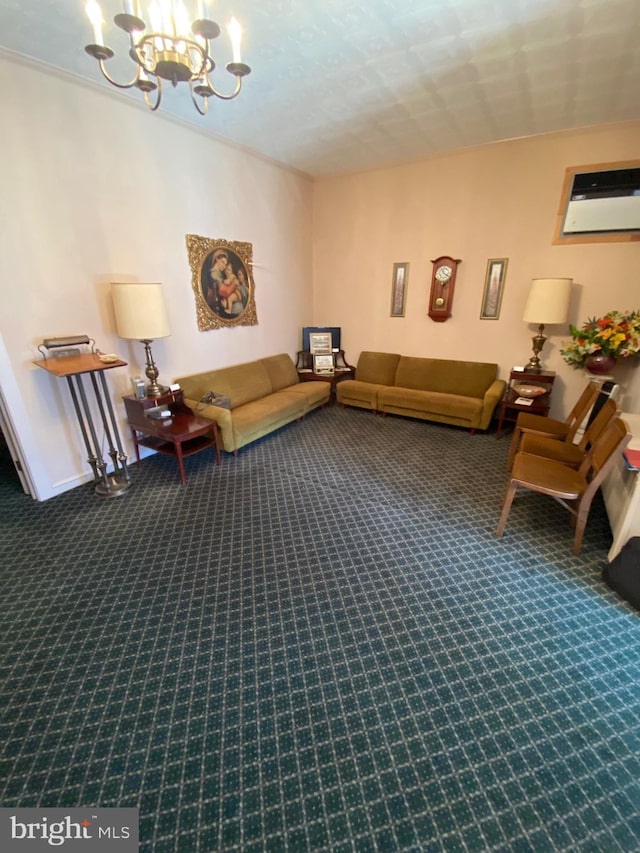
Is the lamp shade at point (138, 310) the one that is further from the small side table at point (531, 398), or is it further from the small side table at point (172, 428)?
the small side table at point (531, 398)

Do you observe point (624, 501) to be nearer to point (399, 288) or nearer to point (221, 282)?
point (399, 288)

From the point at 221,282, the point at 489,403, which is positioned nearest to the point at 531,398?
the point at 489,403

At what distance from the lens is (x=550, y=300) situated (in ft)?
11.4

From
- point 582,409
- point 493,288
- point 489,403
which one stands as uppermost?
point 493,288

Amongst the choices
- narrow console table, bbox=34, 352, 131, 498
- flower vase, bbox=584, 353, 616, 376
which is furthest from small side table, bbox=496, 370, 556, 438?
narrow console table, bbox=34, 352, 131, 498

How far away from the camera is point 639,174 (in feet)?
10.6

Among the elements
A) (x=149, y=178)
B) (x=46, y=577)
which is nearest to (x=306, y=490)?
(x=46, y=577)

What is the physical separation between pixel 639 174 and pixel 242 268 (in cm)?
394

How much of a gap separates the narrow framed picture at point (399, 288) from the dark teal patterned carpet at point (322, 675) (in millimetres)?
2994

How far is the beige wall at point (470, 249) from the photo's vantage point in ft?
11.5

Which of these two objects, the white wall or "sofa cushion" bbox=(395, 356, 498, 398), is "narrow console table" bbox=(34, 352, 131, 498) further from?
"sofa cushion" bbox=(395, 356, 498, 398)

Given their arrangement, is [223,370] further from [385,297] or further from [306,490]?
[385,297]

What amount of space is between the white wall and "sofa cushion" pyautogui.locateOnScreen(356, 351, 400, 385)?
2047 mm

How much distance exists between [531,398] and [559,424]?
2.27 feet
